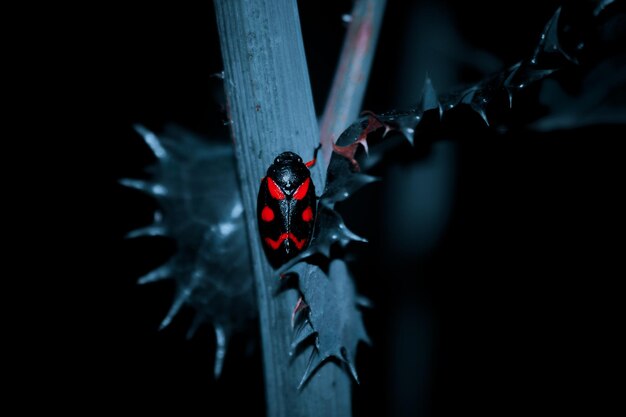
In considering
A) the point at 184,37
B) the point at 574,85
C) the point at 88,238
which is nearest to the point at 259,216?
the point at 574,85

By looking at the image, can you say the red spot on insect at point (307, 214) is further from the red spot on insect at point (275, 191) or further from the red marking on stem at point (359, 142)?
the red marking on stem at point (359, 142)

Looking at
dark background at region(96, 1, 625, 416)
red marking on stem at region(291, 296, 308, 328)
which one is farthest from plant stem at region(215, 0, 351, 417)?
dark background at region(96, 1, 625, 416)

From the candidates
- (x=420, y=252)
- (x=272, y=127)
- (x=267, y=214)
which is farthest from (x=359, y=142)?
(x=420, y=252)

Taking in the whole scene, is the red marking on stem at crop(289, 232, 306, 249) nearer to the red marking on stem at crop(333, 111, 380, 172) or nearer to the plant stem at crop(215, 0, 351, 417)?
the plant stem at crop(215, 0, 351, 417)

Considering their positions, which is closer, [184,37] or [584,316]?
[584,316]

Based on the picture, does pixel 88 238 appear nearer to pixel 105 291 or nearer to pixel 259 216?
pixel 105 291

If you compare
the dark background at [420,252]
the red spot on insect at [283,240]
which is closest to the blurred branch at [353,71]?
the red spot on insect at [283,240]

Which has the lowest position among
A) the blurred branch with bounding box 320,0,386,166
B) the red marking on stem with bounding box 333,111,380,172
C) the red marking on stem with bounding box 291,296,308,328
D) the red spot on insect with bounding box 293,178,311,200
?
the red marking on stem with bounding box 291,296,308,328
